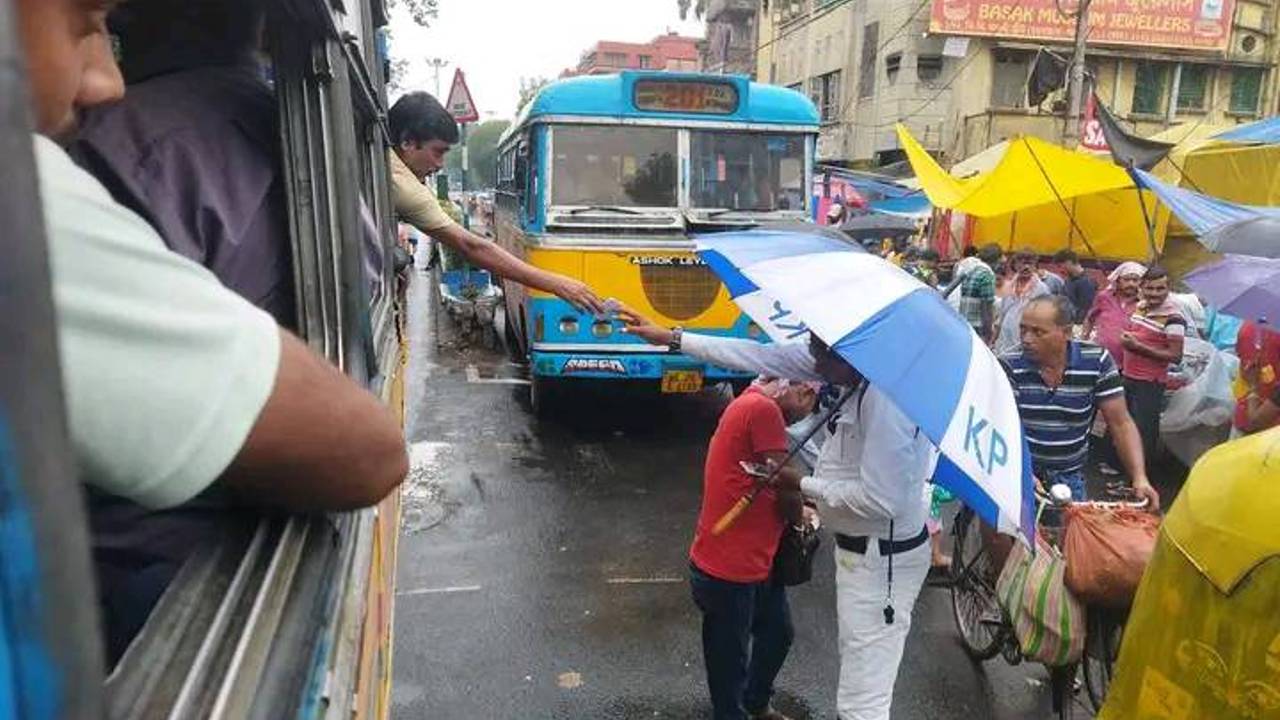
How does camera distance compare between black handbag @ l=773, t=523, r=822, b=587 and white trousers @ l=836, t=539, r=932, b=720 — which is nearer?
white trousers @ l=836, t=539, r=932, b=720

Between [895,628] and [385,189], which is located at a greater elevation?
[385,189]

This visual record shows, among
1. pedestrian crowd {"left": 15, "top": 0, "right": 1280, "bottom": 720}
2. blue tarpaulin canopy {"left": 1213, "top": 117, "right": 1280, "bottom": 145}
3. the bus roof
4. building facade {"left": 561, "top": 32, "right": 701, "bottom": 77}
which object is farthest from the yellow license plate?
building facade {"left": 561, "top": 32, "right": 701, "bottom": 77}

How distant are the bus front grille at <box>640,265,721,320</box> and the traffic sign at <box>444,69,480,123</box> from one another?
19.0ft

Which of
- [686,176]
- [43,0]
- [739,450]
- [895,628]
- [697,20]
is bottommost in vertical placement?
[895,628]

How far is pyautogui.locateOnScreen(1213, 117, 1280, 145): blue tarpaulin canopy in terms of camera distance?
991 centimetres

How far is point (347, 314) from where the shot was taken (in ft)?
6.63

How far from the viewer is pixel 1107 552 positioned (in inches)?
120

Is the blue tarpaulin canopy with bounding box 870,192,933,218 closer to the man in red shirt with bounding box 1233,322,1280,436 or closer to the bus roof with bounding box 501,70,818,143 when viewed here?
the bus roof with bounding box 501,70,818,143

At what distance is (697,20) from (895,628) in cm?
4261

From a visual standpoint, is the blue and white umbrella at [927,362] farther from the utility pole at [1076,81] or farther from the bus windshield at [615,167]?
the utility pole at [1076,81]

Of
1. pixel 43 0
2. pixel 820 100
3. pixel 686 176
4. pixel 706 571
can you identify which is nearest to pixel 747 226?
pixel 686 176

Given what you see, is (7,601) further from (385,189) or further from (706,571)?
(385,189)

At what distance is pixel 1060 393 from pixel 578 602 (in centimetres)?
247

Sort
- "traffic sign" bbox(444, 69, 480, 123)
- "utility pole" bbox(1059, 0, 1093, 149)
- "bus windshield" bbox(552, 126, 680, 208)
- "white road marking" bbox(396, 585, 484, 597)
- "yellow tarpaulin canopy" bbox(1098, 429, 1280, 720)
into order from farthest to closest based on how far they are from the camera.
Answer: "utility pole" bbox(1059, 0, 1093, 149), "traffic sign" bbox(444, 69, 480, 123), "bus windshield" bbox(552, 126, 680, 208), "white road marking" bbox(396, 585, 484, 597), "yellow tarpaulin canopy" bbox(1098, 429, 1280, 720)
